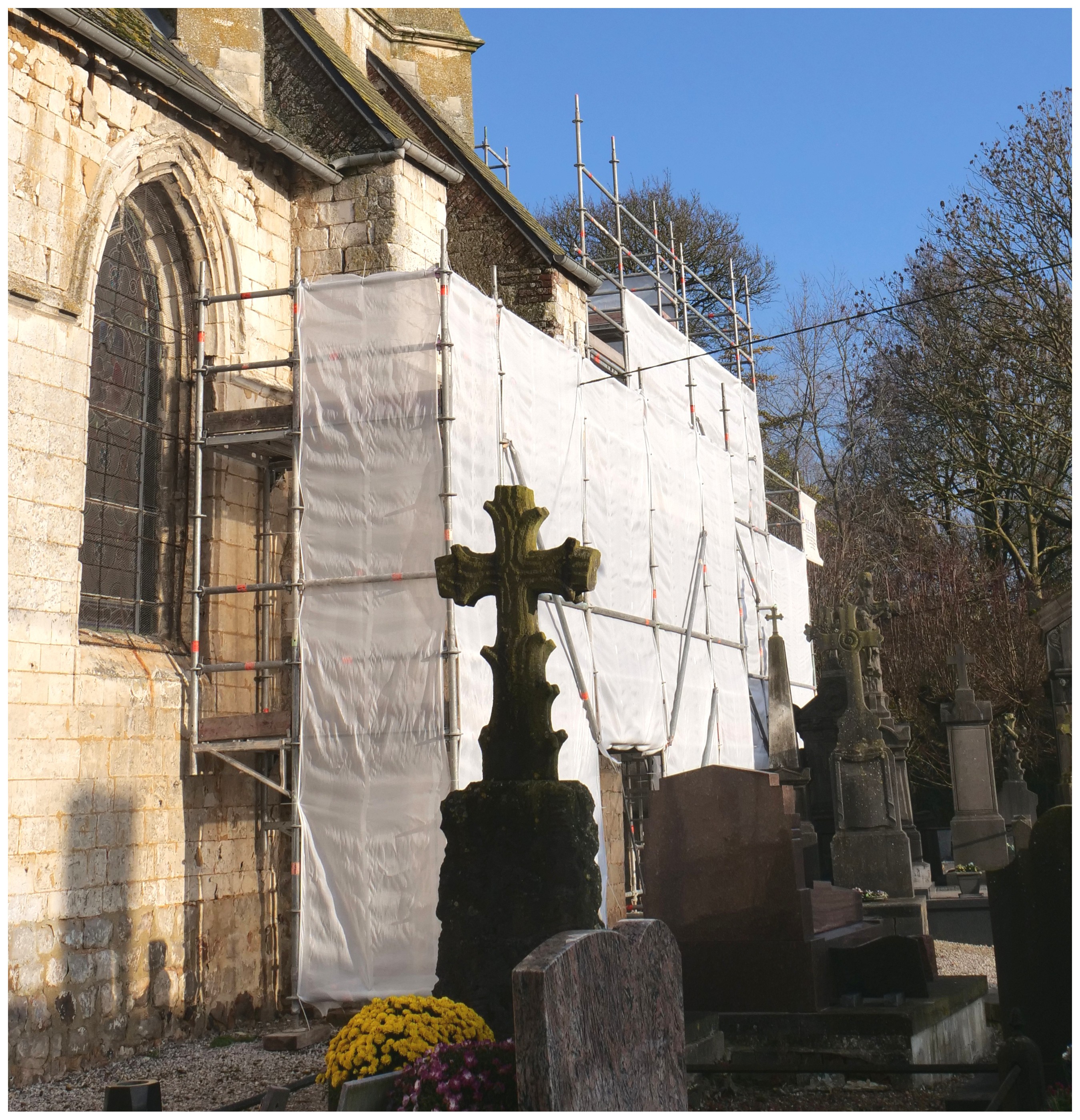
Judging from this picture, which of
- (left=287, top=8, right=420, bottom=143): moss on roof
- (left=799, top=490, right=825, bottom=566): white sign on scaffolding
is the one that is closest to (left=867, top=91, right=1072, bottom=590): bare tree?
(left=799, top=490, right=825, bottom=566): white sign on scaffolding

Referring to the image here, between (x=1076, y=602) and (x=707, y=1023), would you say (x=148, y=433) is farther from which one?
(x=1076, y=602)

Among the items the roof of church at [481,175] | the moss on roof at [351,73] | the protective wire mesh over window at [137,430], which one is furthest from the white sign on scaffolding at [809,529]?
the protective wire mesh over window at [137,430]

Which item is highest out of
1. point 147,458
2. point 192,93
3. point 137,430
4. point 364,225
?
point 192,93

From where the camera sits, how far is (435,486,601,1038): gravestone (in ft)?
18.6

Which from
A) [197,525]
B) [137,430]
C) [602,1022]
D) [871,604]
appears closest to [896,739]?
[871,604]

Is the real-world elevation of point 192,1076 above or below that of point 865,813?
below

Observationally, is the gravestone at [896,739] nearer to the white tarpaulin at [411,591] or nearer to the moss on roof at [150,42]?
the white tarpaulin at [411,591]

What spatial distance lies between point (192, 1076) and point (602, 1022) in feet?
15.4

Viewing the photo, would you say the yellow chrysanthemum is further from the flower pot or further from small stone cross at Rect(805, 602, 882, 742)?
small stone cross at Rect(805, 602, 882, 742)

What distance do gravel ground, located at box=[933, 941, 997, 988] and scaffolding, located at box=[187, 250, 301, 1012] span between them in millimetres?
5263

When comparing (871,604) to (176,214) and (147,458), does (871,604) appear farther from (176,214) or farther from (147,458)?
(176,214)

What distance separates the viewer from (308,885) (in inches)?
368

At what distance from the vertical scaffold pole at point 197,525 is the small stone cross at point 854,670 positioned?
710 centimetres

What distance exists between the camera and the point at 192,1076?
8023 millimetres
